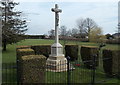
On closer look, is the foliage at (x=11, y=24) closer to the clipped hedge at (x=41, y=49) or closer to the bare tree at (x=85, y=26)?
the clipped hedge at (x=41, y=49)

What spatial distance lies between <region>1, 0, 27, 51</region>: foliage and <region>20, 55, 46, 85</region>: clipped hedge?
12451mm

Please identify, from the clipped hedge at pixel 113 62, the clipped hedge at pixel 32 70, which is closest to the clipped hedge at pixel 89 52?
the clipped hedge at pixel 113 62

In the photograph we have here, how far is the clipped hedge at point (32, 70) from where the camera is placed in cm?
485

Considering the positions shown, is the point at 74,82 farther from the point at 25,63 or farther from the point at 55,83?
the point at 25,63

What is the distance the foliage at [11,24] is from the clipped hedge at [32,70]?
12451mm

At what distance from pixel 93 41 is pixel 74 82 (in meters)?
27.6

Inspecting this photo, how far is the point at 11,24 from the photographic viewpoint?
18344mm

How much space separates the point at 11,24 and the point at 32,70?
14.5 metres

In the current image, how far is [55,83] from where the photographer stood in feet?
21.0

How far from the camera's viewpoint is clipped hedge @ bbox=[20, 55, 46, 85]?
15.9ft

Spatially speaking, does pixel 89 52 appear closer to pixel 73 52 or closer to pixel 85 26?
pixel 73 52

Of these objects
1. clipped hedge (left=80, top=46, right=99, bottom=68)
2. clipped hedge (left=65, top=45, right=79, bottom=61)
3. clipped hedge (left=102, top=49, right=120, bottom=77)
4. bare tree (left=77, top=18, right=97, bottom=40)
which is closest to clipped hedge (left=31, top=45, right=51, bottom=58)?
clipped hedge (left=65, top=45, right=79, bottom=61)

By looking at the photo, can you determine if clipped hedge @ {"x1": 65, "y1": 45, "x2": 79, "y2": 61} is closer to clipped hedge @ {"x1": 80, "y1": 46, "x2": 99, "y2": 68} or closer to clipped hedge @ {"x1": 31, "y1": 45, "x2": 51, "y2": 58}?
clipped hedge @ {"x1": 31, "y1": 45, "x2": 51, "y2": 58}

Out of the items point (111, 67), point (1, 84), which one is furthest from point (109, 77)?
point (1, 84)
